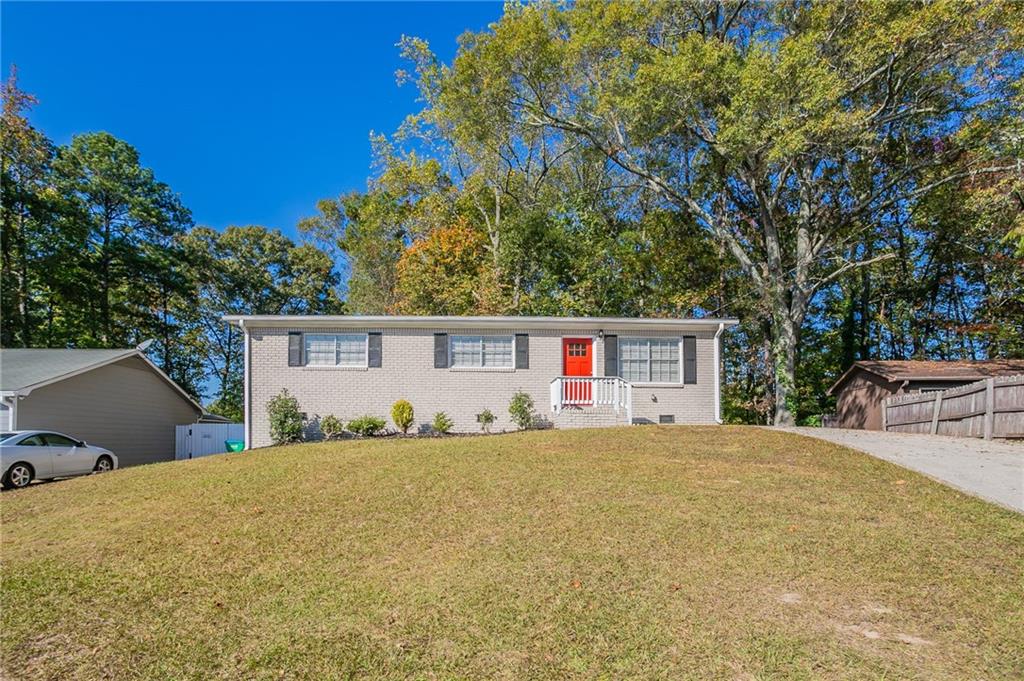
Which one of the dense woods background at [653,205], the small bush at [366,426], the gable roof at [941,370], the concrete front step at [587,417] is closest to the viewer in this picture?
the small bush at [366,426]

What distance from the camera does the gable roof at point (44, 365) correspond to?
1274 centimetres

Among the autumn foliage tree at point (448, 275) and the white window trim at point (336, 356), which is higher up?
the autumn foliage tree at point (448, 275)

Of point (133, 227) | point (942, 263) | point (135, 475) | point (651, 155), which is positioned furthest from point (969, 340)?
point (133, 227)

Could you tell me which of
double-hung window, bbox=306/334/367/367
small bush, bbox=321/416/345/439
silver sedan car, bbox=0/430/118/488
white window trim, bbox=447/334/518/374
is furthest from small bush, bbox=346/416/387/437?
silver sedan car, bbox=0/430/118/488

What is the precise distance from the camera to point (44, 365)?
1414cm

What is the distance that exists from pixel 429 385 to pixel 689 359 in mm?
6756

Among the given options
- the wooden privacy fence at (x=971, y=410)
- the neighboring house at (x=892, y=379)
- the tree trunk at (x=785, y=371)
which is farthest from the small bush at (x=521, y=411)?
the neighboring house at (x=892, y=379)

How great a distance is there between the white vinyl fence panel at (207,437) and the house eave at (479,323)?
4.83 meters

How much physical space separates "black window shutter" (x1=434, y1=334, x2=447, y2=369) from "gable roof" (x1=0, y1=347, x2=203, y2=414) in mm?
9108

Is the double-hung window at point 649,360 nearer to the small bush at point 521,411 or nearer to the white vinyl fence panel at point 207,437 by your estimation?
the small bush at point 521,411

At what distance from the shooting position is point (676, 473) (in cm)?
752

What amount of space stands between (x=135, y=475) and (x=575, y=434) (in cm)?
774

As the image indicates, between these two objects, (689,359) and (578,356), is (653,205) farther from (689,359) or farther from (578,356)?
(578,356)

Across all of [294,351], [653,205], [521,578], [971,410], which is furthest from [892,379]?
[294,351]
